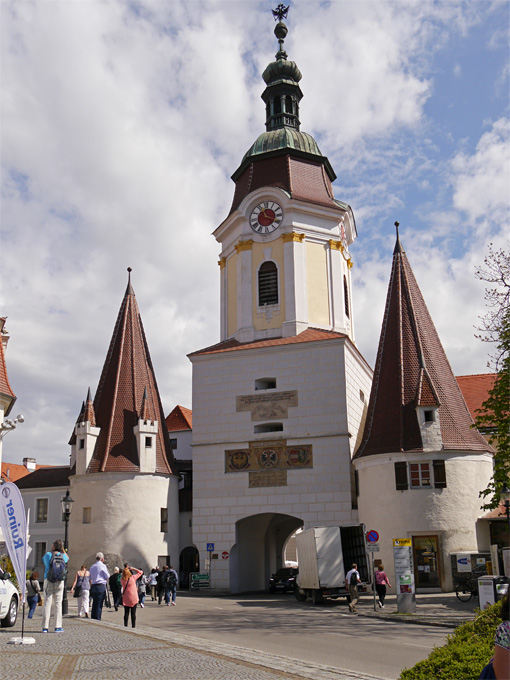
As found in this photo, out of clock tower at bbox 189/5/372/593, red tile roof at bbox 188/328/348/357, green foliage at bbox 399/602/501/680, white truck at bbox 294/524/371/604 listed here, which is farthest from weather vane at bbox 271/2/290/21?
green foliage at bbox 399/602/501/680

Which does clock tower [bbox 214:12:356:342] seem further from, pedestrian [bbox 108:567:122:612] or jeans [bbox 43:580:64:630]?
jeans [bbox 43:580:64:630]

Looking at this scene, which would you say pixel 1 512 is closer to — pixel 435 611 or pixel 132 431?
pixel 435 611

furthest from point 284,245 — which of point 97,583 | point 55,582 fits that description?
point 55,582

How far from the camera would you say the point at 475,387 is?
135ft

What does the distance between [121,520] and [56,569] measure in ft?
69.6

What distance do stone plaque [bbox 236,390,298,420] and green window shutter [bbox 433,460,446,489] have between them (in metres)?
7.44

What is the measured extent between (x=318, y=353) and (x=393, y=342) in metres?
3.48

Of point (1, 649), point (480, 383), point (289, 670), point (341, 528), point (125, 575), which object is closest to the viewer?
point (289, 670)

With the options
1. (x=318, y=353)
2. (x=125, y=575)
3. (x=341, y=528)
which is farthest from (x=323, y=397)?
(x=125, y=575)

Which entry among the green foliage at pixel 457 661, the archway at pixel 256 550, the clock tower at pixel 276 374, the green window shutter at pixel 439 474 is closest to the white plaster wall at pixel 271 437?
the clock tower at pixel 276 374

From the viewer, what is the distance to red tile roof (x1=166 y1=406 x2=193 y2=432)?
50719 mm

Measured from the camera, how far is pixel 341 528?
85.8ft

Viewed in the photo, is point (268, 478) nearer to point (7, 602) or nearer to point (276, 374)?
point (276, 374)

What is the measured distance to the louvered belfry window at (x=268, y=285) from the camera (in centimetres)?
3684
